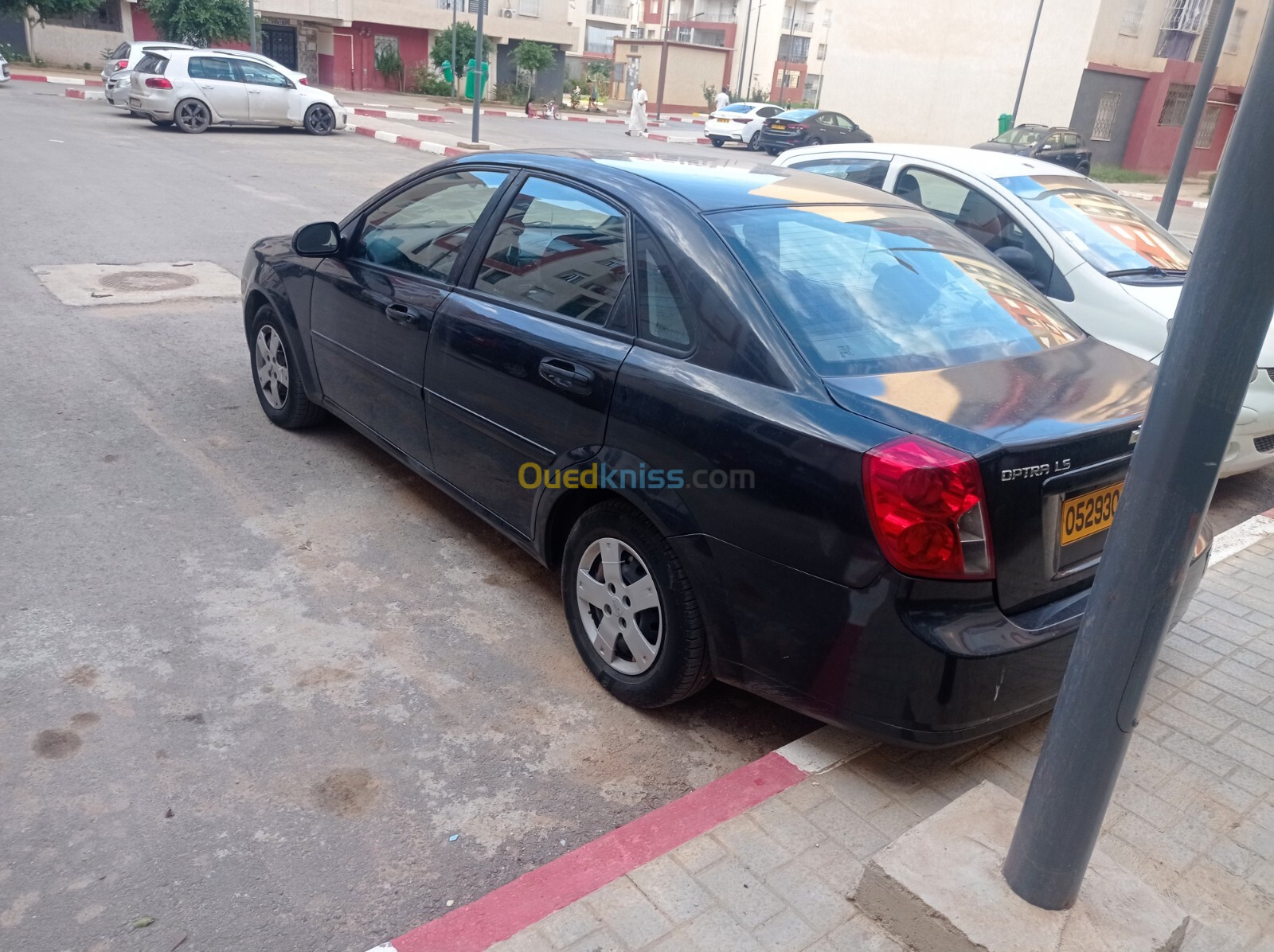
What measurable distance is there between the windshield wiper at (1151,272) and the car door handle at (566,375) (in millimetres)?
3478

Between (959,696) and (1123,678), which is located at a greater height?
(1123,678)

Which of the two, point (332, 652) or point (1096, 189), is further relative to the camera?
point (1096, 189)

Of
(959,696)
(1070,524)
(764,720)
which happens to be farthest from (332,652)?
(1070,524)

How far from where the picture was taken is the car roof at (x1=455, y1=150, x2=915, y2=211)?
11.5ft

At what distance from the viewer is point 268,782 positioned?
296cm

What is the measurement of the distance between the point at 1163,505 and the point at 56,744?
301 centimetres

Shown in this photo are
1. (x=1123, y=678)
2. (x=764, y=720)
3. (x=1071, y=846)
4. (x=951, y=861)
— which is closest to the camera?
(x=1123, y=678)

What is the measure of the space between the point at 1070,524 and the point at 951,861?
94 cm

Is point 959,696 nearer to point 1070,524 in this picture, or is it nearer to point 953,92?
point 1070,524

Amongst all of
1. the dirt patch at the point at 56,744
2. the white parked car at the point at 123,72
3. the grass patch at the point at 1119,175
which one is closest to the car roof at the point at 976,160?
the dirt patch at the point at 56,744

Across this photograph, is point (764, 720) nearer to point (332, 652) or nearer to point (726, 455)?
point (726, 455)

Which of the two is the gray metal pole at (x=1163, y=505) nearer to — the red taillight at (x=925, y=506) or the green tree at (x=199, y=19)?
the red taillight at (x=925, y=506)

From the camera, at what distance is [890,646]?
2.62 metres

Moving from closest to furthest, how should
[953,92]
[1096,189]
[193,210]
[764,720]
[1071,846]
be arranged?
[1071,846]
[764,720]
[1096,189]
[193,210]
[953,92]
